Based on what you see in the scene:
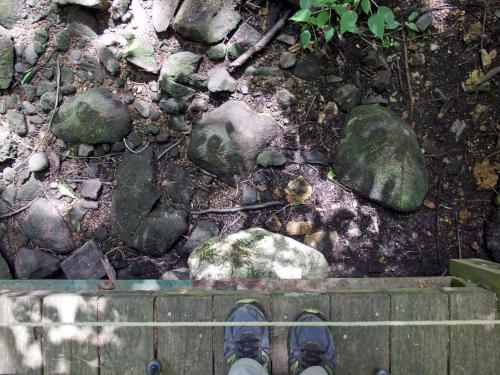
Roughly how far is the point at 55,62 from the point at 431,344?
3.43 metres

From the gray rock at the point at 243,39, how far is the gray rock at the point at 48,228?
6.18ft

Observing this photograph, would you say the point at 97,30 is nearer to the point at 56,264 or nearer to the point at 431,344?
the point at 56,264

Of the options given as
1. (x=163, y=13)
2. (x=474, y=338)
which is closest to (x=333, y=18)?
(x=163, y=13)

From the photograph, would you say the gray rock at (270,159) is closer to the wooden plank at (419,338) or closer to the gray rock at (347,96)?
the gray rock at (347,96)

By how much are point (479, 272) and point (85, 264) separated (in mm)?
2751

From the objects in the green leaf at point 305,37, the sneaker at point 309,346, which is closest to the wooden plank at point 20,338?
the sneaker at point 309,346

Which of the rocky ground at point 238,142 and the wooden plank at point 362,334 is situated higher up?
the rocky ground at point 238,142

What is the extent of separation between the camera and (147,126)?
3197 millimetres

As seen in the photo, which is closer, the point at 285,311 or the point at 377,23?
the point at 285,311

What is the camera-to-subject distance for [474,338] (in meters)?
2.35

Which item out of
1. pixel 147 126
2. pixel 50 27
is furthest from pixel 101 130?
pixel 50 27

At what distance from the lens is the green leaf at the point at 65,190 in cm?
322

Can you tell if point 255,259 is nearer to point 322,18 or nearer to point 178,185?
point 178,185

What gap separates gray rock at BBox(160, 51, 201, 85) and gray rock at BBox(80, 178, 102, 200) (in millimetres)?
966
